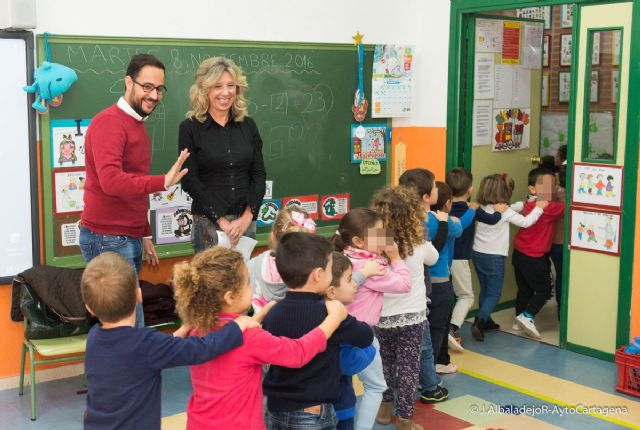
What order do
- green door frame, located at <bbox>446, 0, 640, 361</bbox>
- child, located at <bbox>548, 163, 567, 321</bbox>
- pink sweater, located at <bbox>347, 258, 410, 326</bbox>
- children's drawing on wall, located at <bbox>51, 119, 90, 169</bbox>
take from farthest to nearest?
child, located at <bbox>548, 163, 567, 321</bbox>
green door frame, located at <bbox>446, 0, 640, 361</bbox>
children's drawing on wall, located at <bbox>51, 119, 90, 169</bbox>
pink sweater, located at <bbox>347, 258, 410, 326</bbox>

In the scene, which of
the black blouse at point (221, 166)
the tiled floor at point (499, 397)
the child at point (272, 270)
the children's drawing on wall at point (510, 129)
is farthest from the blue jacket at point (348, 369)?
the children's drawing on wall at point (510, 129)

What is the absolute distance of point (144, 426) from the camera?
2.49 m

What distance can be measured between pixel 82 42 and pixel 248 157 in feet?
3.67

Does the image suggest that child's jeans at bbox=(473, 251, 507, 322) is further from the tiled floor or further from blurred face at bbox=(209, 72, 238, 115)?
blurred face at bbox=(209, 72, 238, 115)

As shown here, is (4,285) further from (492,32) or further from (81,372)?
(492,32)

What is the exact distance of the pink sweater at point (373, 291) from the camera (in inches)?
129

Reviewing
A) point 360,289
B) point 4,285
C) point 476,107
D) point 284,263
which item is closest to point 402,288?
point 360,289

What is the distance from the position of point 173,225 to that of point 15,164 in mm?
972

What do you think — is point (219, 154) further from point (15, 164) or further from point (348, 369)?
point (348, 369)

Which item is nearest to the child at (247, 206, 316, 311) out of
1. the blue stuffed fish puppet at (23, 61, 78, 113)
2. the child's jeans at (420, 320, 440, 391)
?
the child's jeans at (420, 320, 440, 391)

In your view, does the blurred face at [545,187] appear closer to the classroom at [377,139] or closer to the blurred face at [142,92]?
the classroom at [377,139]

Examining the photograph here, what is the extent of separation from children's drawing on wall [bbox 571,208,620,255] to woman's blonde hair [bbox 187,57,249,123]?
2164mm

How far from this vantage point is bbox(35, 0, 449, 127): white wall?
14.5 ft

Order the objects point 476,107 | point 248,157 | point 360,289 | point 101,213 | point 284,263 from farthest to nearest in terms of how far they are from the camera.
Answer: point 476,107 → point 248,157 → point 101,213 → point 360,289 → point 284,263
